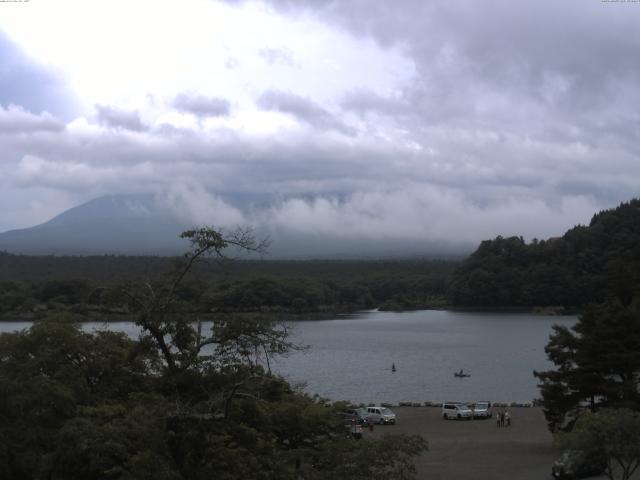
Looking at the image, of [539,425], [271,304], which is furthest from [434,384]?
[271,304]

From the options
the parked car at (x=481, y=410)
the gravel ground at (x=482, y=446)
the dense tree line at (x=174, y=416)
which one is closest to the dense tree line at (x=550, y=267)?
the parked car at (x=481, y=410)

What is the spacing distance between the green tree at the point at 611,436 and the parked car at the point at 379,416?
12855 millimetres

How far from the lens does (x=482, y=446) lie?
68.8 feet

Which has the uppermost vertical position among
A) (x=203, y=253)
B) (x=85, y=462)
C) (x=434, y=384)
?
(x=203, y=253)

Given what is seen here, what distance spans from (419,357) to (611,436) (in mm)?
36222

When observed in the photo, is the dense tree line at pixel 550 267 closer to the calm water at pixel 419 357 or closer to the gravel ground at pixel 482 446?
the calm water at pixel 419 357

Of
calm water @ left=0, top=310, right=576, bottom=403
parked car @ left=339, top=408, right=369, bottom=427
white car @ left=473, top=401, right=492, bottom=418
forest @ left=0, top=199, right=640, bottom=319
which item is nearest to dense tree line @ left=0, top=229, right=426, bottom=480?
calm water @ left=0, top=310, right=576, bottom=403

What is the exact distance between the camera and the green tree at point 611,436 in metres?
11.8

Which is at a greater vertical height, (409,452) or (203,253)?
(203,253)

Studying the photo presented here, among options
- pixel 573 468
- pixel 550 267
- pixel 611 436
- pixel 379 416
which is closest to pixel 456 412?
pixel 379 416

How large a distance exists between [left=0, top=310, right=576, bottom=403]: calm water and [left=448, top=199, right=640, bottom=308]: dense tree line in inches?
292

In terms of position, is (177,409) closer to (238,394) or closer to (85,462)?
(238,394)

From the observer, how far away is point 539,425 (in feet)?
80.5

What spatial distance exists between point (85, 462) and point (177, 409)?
1890 mm
